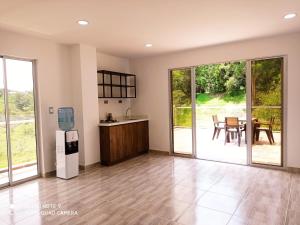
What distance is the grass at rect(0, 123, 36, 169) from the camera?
143 inches

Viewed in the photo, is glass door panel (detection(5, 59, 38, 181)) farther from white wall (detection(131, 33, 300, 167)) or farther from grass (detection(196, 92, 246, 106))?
grass (detection(196, 92, 246, 106))

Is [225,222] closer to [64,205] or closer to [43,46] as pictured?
[64,205]

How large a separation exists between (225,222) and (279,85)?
9.74 ft

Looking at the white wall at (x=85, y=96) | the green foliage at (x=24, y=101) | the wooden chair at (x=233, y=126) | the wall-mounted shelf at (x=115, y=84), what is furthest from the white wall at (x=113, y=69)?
the wooden chair at (x=233, y=126)

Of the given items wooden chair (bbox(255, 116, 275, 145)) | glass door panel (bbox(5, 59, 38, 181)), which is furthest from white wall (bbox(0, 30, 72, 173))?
wooden chair (bbox(255, 116, 275, 145))

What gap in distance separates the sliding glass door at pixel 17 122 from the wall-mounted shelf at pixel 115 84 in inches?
61.5

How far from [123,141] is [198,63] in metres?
2.51

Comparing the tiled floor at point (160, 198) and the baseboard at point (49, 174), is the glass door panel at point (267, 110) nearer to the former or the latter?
the tiled floor at point (160, 198)

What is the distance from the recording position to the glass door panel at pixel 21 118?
3709mm

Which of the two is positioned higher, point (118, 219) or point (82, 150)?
point (82, 150)

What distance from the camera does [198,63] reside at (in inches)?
196

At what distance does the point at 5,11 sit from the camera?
2.75 meters

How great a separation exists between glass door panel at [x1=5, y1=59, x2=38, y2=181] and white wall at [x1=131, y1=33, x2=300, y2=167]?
2.77 meters

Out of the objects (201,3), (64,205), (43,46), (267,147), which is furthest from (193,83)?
(64,205)
